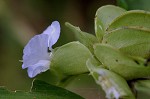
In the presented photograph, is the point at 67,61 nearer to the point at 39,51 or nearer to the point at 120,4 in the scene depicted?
the point at 39,51

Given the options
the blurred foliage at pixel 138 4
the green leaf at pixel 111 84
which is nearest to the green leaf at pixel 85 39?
the green leaf at pixel 111 84

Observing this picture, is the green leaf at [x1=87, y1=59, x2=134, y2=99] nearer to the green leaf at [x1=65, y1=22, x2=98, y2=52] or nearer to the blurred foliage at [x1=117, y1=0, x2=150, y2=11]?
the green leaf at [x1=65, y1=22, x2=98, y2=52]

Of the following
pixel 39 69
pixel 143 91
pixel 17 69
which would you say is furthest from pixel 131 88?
pixel 17 69

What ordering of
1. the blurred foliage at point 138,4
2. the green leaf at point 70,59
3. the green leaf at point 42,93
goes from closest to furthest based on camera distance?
Answer: the green leaf at point 70,59
the green leaf at point 42,93
the blurred foliage at point 138,4

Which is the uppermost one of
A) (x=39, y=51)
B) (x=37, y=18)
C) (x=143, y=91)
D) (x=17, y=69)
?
(x=39, y=51)

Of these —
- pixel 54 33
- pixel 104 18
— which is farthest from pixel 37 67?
pixel 104 18

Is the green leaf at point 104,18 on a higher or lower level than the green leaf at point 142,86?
higher

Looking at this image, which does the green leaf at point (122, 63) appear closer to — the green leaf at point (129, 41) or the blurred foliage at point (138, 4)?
the green leaf at point (129, 41)
